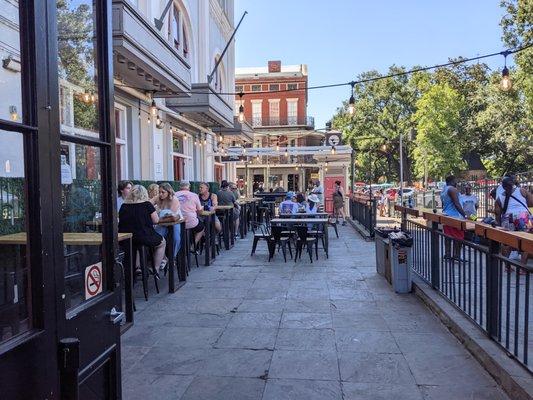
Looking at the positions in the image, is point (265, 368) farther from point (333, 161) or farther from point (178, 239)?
point (333, 161)

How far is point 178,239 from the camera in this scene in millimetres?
7648

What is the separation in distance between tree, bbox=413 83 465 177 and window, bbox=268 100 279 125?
17.0 meters

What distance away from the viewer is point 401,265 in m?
6.71

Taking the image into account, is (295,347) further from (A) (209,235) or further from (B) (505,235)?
(A) (209,235)

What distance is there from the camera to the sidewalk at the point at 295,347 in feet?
12.1

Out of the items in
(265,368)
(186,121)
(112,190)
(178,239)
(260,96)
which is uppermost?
(260,96)

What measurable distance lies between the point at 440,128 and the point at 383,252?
33.1m

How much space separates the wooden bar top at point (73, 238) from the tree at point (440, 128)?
121ft

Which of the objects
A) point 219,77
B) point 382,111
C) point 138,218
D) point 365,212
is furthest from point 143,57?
point 382,111

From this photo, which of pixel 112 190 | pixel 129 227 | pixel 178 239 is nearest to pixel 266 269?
pixel 178 239

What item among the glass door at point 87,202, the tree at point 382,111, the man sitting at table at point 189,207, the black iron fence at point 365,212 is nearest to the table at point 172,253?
the man sitting at table at point 189,207

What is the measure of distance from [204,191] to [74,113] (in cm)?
902

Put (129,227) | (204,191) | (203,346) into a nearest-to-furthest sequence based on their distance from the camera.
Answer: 1. (203,346)
2. (129,227)
3. (204,191)

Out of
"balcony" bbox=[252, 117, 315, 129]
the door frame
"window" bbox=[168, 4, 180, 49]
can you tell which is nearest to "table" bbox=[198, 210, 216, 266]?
"window" bbox=[168, 4, 180, 49]
